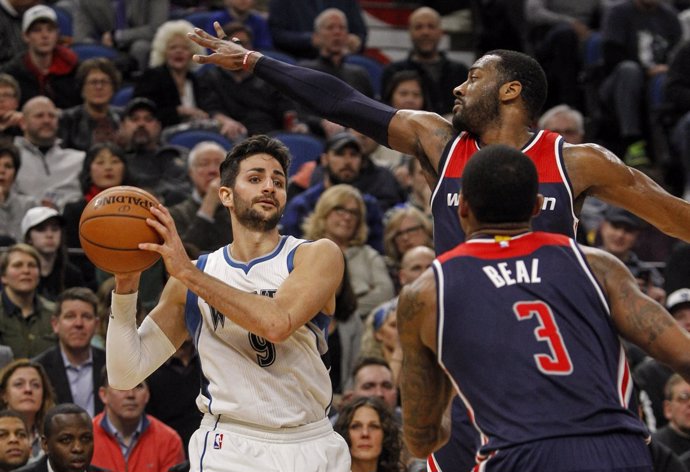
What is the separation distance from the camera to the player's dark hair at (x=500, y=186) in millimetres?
4340

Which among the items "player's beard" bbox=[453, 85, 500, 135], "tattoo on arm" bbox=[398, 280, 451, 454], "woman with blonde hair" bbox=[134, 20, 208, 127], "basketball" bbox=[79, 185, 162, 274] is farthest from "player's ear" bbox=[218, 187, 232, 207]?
"woman with blonde hair" bbox=[134, 20, 208, 127]

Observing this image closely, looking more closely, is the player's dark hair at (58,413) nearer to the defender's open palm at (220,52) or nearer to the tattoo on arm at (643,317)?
the defender's open palm at (220,52)

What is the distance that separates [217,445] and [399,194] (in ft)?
22.8

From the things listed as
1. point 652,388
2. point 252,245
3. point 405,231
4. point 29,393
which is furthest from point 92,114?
point 252,245

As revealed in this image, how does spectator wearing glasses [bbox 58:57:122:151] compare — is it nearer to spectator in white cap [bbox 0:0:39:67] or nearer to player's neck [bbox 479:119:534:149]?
spectator in white cap [bbox 0:0:39:67]

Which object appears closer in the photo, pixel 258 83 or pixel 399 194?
pixel 399 194

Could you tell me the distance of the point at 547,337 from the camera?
428 cm

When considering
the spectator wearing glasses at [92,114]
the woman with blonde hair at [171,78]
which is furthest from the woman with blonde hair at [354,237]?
the woman with blonde hair at [171,78]

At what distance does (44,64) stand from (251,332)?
8001 millimetres

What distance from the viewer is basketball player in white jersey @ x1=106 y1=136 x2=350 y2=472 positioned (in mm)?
5375

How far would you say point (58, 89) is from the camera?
12.8 m

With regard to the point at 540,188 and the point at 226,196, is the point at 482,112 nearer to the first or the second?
the point at 540,188

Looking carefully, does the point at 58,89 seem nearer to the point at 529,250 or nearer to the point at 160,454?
the point at 160,454

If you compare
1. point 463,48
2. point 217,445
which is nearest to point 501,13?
point 463,48
